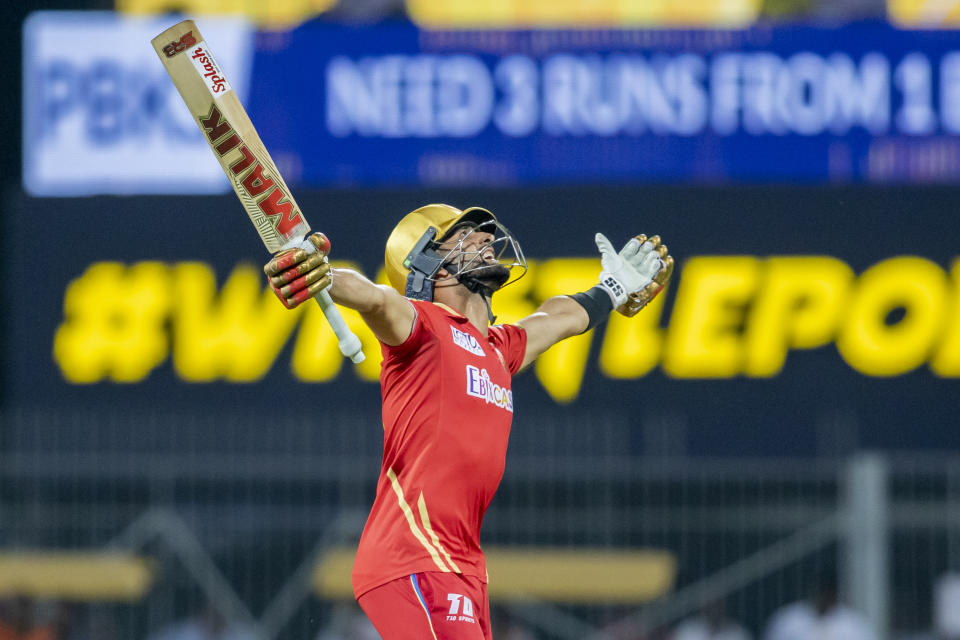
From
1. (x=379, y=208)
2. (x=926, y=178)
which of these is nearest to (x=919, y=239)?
(x=926, y=178)

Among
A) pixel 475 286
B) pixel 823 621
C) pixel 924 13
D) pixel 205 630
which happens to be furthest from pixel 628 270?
pixel 924 13

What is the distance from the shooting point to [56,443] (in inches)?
523

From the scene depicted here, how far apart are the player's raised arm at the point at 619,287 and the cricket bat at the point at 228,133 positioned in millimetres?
1667

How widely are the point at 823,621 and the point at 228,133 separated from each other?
7.57 meters

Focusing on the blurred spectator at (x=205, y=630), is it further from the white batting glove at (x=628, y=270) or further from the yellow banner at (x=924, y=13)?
the yellow banner at (x=924, y=13)

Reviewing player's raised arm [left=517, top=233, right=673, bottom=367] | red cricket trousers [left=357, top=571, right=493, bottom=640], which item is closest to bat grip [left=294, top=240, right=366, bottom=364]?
red cricket trousers [left=357, top=571, right=493, bottom=640]

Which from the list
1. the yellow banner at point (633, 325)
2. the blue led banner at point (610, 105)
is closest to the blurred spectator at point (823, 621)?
the yellow banner at point (633, 325)

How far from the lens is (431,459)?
18.5 feet

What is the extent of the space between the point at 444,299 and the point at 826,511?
7.35m

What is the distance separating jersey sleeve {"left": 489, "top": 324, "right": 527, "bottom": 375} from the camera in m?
6.29

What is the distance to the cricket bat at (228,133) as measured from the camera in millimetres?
5457

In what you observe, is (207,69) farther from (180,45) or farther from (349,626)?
(349,626)

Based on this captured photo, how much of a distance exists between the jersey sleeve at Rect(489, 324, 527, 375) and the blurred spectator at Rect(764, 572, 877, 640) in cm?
597

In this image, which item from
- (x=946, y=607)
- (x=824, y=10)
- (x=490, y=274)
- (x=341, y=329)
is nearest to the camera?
(x=341, y=329)
